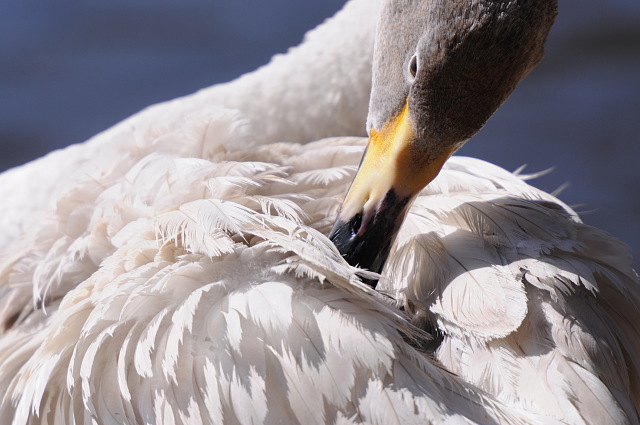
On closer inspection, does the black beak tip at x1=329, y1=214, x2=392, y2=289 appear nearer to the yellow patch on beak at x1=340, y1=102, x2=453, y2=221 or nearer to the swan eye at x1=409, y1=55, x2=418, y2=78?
the yellow patch on beak at x1=340, y1=102, x2=453, y2=221

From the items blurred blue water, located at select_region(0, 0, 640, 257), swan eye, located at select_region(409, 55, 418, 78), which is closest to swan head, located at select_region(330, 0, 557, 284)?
swan eye, located at select_region(409, 55, 418, 78)

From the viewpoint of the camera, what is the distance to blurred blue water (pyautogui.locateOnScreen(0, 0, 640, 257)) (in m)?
4.55

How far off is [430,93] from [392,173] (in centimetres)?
16

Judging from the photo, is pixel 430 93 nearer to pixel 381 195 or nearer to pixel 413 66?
pixel 413 66

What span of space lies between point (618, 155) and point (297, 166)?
9.80 ft

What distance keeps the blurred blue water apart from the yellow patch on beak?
266cm

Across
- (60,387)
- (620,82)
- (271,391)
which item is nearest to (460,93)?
(271,391)

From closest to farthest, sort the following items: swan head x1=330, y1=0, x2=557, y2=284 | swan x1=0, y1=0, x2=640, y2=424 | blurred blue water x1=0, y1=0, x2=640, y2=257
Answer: swan x1=0, y1=0, x2=640, y2=424 < swan head x1=330, y1=0, x2=557, y2=284 < blurred blue water x1=0, y1=0, x2=640, y2=257

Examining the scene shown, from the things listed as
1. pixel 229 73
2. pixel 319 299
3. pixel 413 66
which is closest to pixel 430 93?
pixel 413 66

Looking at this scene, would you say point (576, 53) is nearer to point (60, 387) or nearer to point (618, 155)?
point (618, 155)

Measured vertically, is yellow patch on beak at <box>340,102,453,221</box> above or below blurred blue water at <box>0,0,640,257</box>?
above

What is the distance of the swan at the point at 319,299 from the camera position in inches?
57.0

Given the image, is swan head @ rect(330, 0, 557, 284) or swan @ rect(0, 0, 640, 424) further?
swan head @ rect(330, 0, 557, 284)

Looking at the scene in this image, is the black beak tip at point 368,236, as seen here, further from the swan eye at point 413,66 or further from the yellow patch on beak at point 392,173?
the swan eye at point 413,66
